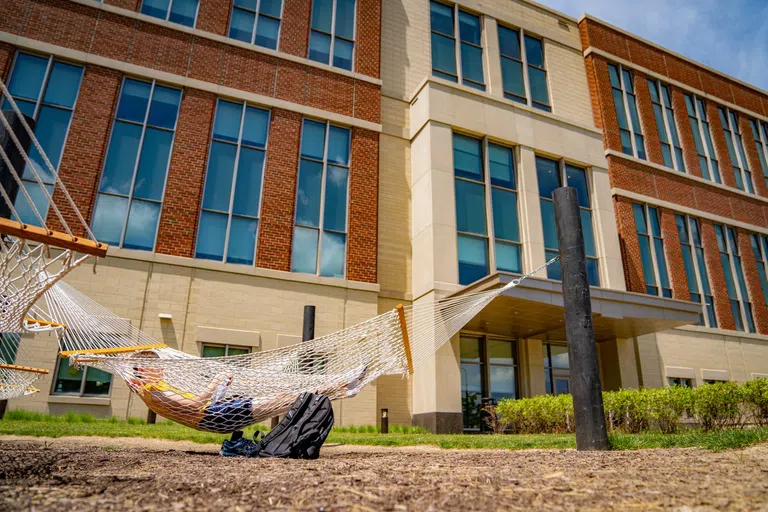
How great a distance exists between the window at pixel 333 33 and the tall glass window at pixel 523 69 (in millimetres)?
4764

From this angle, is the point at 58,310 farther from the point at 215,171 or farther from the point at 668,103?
the point at 668,103

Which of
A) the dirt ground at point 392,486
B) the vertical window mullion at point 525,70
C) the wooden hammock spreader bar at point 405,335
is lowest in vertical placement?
the dirt ground at point 392,486

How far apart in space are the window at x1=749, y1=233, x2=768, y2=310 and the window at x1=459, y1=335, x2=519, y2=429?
10669 millimetres

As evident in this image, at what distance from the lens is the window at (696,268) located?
1505 cm

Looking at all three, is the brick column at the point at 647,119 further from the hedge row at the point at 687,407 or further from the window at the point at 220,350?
the window at the point at 220,350

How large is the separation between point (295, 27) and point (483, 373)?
32.7ft

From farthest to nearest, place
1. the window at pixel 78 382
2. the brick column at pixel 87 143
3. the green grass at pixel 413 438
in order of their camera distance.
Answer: the brick column at pixel 87 143 → the window at pixel 78 382 → the green grass at pixel 413 438

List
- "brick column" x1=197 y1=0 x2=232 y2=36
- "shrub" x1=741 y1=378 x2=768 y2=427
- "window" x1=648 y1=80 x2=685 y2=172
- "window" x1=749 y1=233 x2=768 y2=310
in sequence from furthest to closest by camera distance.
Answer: "window" x1=749 y1=233 x2=768 y2=310, "window" x1=648 y1=80 x2=685 y2=172, "brick column" x1=197 y1=0 x2=232 y2=36, "shrub" x1=741 y1=378 x2=768 y2=427

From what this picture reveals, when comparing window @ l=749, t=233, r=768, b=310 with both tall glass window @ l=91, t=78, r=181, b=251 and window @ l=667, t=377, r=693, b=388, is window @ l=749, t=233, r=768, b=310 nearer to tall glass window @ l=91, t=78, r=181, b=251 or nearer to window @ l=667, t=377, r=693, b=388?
window @ l=667, t=377, r=693, b=388

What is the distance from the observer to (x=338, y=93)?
41.3 feet

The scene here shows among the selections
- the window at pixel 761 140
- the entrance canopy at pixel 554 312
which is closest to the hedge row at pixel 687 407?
the entrance canopy at pixel 554 312

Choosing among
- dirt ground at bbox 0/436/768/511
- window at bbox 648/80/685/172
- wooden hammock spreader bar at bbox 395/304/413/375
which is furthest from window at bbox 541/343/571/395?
dirt ground at bbox 0/436/768/511

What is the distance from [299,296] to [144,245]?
10.8ft

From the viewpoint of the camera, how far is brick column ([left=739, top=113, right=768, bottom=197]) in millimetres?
18312
